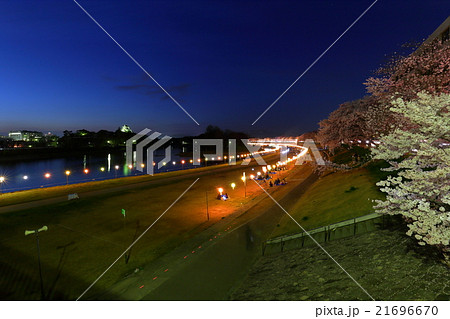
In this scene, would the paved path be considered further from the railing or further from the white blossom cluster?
the white blossom cluster

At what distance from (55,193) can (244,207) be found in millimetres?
28024

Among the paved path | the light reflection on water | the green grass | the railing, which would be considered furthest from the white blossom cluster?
the light reflection on water

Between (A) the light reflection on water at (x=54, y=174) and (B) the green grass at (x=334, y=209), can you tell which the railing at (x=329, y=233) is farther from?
(A) the light reflection on water at (x=54, y=174)

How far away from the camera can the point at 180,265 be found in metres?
15.5

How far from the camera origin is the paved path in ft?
41.8

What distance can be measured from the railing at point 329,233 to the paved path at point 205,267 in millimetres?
1320

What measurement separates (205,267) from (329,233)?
334 inches

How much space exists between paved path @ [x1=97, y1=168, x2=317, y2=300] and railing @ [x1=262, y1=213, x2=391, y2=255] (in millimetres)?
1320

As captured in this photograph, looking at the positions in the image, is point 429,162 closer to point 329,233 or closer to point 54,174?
point 329,233

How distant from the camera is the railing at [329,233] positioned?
15391 millimetres

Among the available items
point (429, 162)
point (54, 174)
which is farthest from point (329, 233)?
point (54, 174)

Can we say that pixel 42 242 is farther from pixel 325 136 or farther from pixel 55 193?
pixel 325 136

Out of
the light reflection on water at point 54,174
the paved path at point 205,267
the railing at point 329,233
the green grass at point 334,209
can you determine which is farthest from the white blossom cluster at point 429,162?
the light reflection on water at point 54,174

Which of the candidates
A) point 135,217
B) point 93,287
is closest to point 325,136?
point 135,217
